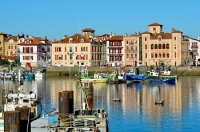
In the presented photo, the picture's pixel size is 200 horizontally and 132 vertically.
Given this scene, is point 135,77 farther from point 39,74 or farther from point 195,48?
point 195,48

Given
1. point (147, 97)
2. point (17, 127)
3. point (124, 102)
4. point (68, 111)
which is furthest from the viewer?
point (147, 97)

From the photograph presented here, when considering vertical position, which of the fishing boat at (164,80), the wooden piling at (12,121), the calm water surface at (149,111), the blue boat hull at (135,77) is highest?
the blue boat hull at (135,77)

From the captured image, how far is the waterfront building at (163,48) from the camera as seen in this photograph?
95.6 m

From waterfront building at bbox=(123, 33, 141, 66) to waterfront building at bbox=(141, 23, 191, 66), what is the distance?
1.14 m

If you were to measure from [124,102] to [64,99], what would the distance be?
20.6 meters

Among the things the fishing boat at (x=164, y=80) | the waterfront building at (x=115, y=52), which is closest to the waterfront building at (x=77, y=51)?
the waterfront building at (x=115, y=52)

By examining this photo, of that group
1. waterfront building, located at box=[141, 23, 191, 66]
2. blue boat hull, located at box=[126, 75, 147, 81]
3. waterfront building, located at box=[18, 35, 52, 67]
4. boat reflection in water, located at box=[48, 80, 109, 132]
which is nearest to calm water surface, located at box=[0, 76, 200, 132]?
boat reflection in water, located at box=[48, 80, 109, 132]

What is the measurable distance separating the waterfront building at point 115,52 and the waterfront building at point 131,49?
664 millimetres

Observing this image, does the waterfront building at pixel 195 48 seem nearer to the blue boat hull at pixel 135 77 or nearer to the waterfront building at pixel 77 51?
the waterfront building at pixel 77 51

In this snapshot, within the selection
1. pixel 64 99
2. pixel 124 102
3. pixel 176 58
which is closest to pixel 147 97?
pixel 124 102

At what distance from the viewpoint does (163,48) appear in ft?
316

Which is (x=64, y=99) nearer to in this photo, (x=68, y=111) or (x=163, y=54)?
(x=68, y=111)

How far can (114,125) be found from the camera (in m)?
30.9

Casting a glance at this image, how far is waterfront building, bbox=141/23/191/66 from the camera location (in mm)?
95562
